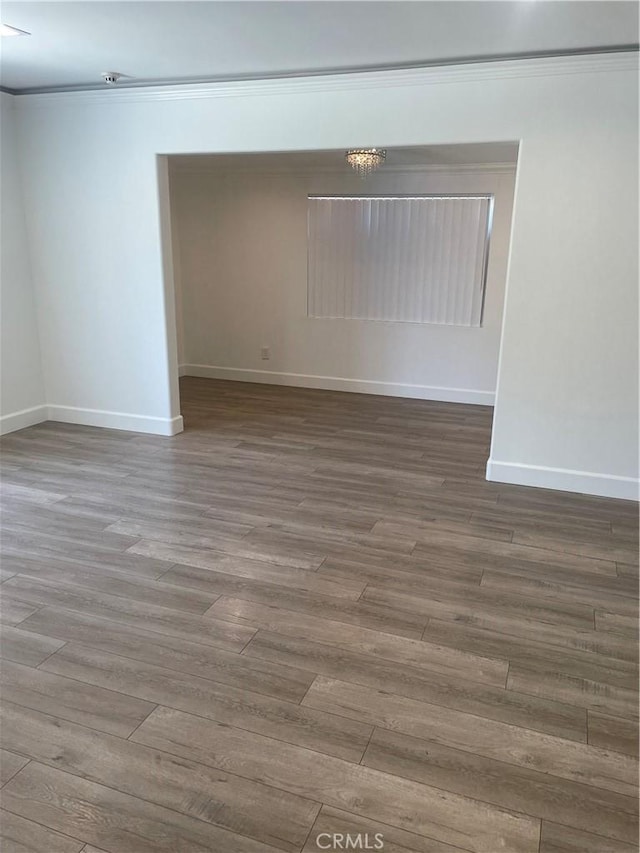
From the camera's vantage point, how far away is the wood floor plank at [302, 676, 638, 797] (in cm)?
183

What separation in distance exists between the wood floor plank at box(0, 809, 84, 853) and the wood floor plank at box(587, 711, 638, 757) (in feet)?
5.23

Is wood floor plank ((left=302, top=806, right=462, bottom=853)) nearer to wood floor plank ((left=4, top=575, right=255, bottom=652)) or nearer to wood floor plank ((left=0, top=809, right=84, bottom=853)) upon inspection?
wood floor plank ((left=0, top=809, right=84, bottom=853))

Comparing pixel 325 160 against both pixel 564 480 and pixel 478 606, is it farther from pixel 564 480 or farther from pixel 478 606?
pixel 478 606

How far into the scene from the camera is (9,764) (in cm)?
183

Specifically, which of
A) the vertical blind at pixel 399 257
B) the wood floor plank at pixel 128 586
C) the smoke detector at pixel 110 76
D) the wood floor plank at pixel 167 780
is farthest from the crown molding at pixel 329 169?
the wood floor plank at pixel 167 780

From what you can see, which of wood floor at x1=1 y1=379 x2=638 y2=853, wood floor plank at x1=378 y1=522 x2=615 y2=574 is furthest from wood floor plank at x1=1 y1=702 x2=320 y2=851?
wood floor plank at x1=378 y1=522 x2=615 y2=574

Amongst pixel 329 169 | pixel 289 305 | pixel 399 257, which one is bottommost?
pixel 289 305

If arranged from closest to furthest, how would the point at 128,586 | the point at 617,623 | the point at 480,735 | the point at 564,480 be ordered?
the point at 480,735, the point at 617,623, the point at 128,586, the point at 564,480

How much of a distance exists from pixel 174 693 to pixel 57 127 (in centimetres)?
435

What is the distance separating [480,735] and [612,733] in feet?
1.45

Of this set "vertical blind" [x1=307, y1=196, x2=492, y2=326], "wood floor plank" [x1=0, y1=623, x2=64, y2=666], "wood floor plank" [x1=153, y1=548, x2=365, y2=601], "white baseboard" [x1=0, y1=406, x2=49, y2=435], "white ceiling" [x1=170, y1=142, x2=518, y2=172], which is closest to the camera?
"wood floor plank" [x1=0, y1=623, x2=64, y2=666]

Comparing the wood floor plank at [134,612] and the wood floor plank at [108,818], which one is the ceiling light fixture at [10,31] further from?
the wood floor plank at [108,818]

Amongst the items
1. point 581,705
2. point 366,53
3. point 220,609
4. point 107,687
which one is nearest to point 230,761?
point 107,687

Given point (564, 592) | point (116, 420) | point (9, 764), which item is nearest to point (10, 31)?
point (116, 420)
